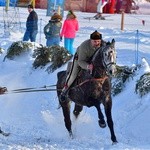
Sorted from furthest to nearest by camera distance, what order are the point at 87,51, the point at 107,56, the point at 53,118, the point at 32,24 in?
the point at 32,24, the point at 53,118, the point at 87,51, the point at 107,56

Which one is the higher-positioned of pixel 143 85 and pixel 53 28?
pixel 53 28

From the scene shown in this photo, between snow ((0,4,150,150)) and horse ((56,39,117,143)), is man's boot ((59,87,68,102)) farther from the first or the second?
snow ((0,4,150,150))

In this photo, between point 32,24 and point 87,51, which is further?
point 32,24

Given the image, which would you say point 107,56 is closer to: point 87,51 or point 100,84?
point 100,84

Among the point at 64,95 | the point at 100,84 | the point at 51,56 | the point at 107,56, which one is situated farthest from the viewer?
the point at 51,56

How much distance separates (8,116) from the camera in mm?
12867

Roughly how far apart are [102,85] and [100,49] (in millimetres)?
639

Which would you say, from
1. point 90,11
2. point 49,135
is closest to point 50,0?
point 90,11

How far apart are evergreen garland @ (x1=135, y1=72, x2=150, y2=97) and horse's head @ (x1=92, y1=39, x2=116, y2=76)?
2.37 meters

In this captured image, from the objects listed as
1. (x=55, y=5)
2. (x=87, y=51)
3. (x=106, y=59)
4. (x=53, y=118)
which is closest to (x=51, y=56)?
(x=53, y=118)

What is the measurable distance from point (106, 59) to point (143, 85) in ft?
9.33

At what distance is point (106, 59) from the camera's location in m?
8.88

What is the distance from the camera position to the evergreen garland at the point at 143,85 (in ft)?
37.3

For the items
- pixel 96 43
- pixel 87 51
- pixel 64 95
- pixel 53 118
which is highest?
pixel 96 43
